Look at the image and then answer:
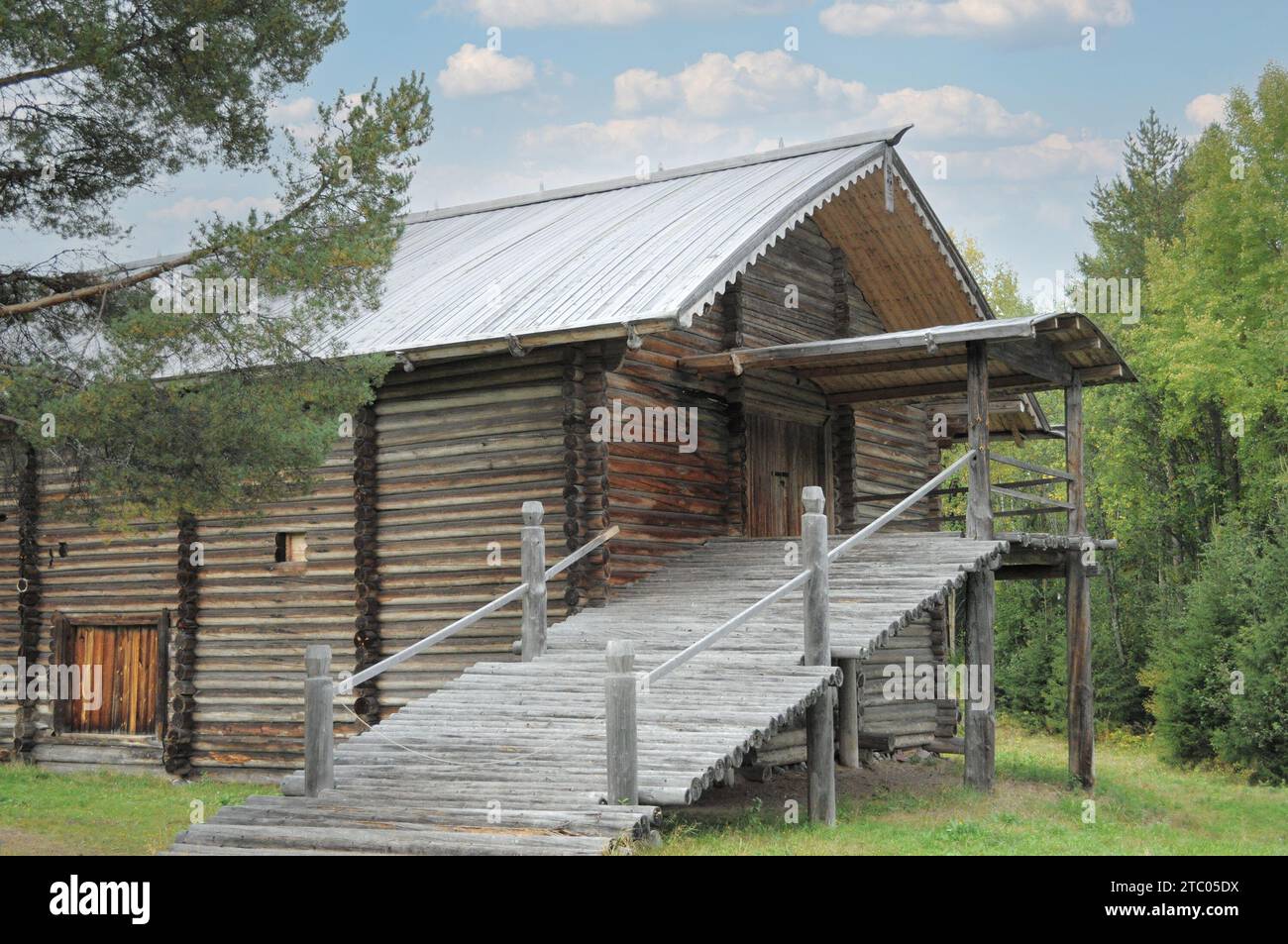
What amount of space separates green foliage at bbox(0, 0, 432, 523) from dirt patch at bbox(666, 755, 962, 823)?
5.30m

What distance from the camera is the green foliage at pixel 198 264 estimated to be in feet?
36.8

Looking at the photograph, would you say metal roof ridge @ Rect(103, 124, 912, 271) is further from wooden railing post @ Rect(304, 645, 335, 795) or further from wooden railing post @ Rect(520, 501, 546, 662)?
wooden railing post @ Rect(304, 645, 335, 795)

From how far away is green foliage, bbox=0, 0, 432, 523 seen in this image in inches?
441

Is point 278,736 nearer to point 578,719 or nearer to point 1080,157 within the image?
point 578,719

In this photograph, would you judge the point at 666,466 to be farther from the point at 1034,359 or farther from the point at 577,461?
the point at 1034,359

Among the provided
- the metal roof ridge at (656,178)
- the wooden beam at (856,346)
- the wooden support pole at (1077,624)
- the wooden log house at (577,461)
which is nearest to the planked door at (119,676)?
the wooden log house at (577,461)

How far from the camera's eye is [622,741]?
10406 mm

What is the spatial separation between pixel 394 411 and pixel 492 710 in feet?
17.5

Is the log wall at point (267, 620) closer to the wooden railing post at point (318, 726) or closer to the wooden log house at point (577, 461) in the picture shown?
the wooden log house at point (577, 461)

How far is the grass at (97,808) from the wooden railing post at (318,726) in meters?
1.93

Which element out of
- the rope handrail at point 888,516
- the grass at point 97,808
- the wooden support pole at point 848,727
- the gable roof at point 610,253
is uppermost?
the gable roof at point 610,253

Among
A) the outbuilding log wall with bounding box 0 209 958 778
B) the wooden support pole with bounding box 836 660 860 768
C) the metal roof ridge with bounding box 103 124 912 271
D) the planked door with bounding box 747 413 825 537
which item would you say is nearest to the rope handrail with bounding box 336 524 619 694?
the outbuilding log wall with bounding box 0 209 958 778

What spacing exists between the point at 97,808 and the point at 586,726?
23.1 ft

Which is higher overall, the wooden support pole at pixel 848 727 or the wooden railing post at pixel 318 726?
the wooden railing post at pixel 318 726
